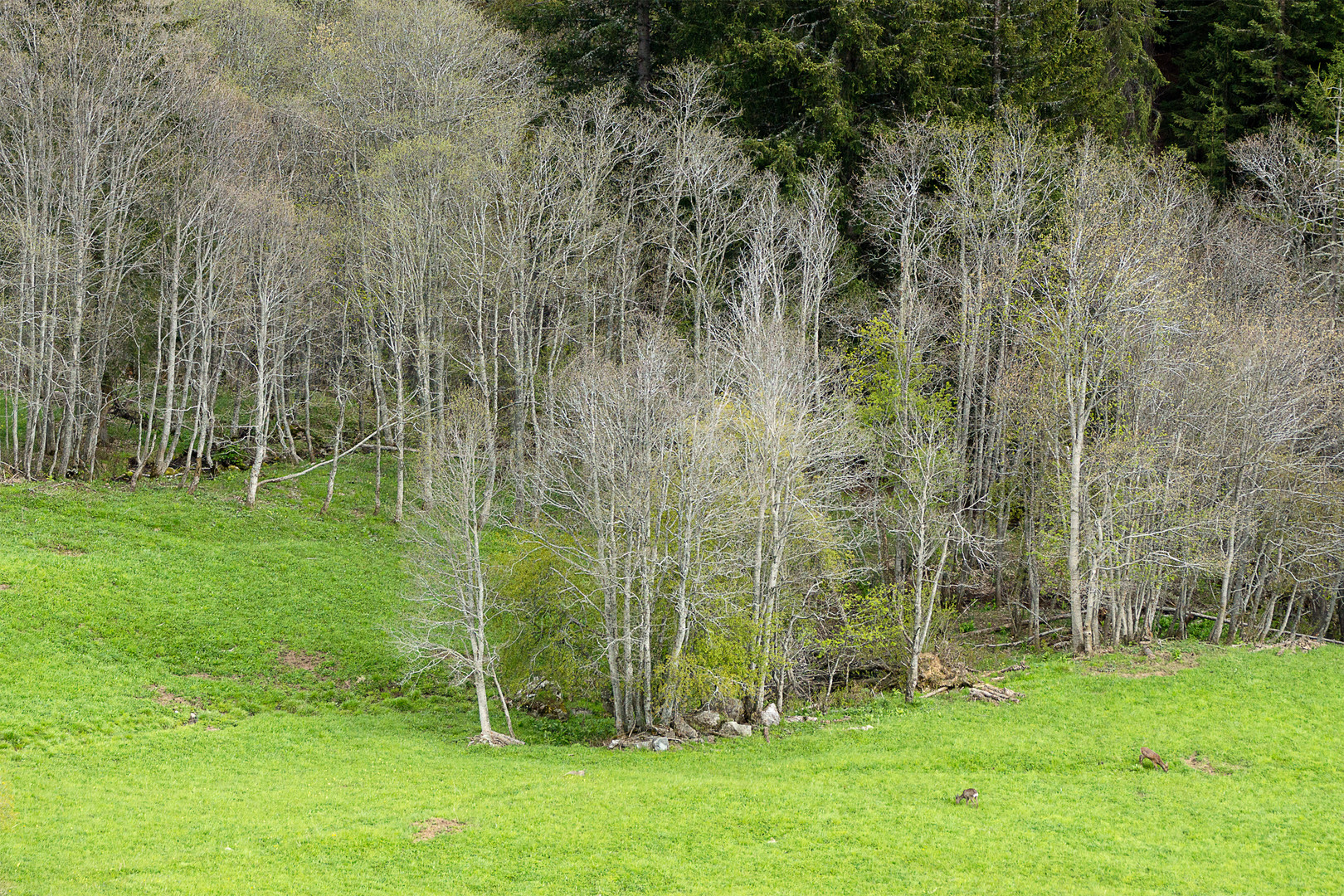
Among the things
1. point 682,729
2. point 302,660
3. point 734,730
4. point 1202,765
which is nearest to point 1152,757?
point 1202,765

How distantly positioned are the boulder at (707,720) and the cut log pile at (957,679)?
6.07 meters

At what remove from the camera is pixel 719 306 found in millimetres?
44406

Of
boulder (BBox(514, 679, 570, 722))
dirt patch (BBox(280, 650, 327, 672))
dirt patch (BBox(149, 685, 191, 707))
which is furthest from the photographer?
dirt patch (BBox(280, 650, 327, 672))

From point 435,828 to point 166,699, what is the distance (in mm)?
11707

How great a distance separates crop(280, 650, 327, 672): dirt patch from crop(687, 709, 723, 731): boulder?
11.9 meters

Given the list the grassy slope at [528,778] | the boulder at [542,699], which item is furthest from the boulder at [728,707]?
the boulder at [542,699]

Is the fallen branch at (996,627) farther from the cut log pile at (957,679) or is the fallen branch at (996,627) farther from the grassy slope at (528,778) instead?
the grassy slope at (528,778)

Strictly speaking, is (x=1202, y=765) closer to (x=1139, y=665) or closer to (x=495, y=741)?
(x=1139, y=665)

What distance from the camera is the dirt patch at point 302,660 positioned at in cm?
3206

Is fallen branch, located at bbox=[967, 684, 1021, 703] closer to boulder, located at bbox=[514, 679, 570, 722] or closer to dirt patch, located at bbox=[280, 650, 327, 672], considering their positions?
boulder, located at bbox=[514, 679, 570, 722]

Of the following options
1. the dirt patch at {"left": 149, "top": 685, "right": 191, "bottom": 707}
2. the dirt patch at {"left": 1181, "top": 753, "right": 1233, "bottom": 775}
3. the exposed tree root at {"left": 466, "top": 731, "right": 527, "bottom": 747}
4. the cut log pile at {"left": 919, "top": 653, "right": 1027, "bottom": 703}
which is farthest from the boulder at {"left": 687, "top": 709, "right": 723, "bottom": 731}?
the dirt patch at {"left": 149, "top": 685, "right": 191, "bottom": 707}

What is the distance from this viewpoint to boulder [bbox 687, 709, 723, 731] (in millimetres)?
28500

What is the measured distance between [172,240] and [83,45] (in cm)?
790

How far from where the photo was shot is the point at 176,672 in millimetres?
30109
